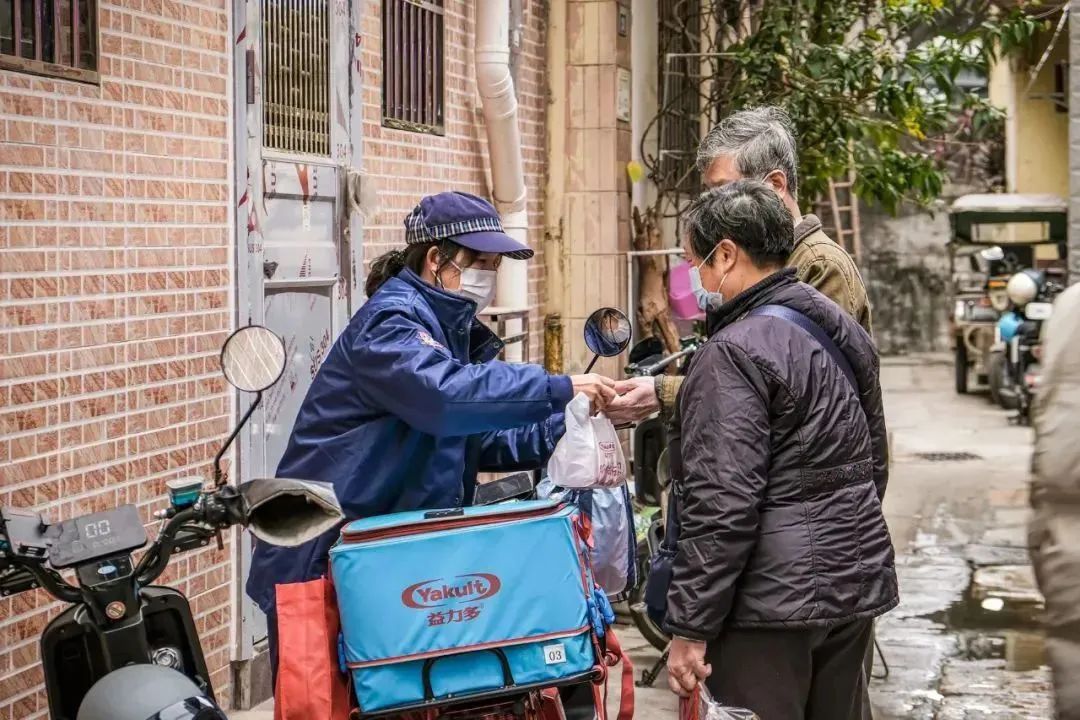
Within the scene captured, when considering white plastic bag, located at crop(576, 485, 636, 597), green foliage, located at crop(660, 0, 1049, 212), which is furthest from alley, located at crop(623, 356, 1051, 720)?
green foliage, located at crop(660, 0, 1049, 212)

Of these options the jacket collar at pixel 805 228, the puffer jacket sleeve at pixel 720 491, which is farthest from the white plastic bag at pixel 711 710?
the jacket collar at pixel 805 228

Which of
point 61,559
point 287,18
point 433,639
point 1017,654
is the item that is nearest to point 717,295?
point 433,639

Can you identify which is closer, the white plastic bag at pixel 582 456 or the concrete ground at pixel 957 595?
the white plastic bag at pixel 582 456

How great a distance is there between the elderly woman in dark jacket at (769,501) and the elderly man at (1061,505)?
1678 millimetres

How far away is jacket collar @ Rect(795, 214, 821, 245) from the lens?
5.00m

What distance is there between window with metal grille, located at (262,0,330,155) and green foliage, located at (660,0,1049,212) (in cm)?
549

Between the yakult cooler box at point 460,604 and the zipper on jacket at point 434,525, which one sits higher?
the zipper on jacket at point 434,525

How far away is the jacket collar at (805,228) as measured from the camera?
5000 millimetres

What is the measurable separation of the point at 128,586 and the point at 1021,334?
15879 millimetres

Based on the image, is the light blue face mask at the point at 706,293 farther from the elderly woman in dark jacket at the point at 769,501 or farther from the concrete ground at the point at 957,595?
the concrete ground at the point at 957,595

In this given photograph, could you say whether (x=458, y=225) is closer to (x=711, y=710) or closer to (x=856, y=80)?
(x=711, y=710)

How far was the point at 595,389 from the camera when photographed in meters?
4.36

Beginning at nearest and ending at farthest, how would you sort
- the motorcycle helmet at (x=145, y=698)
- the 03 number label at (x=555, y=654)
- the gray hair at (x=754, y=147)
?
the motorcycle helmet at (x=145, y=698) < the 03 number label at (x=555, y=654) < the gray hair at (x=754, y=147)

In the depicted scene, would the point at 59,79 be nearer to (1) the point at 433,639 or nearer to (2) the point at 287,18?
(2) the point at 287,18
